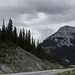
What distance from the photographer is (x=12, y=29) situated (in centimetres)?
9669

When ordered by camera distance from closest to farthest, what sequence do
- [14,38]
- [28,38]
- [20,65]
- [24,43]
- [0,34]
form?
[20,65]
[0,34]
[14,38]
[24,43]
[28,38]

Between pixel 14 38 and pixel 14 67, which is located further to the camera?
pixel 14 38

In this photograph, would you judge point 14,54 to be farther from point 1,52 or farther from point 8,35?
point 8,35

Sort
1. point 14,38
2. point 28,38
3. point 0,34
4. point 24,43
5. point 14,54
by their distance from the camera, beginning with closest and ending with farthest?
point 14,54 < point 0,34 < point 14,38 < point 24,43 < point 28,38

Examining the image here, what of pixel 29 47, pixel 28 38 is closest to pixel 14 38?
pixel 29 47

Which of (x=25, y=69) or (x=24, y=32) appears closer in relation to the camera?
(x=25, y=69)

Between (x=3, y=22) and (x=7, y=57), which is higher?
(x=3, y=22)

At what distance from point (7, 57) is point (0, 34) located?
1148 inches

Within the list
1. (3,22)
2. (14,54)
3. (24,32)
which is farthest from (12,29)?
(14,54)

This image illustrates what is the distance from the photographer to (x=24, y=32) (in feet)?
377

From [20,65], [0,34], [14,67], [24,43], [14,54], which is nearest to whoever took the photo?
[14,67]

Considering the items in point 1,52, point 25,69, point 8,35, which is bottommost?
point 25,69

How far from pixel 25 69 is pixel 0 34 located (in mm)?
31059

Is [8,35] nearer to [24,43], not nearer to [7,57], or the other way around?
[24,43]
